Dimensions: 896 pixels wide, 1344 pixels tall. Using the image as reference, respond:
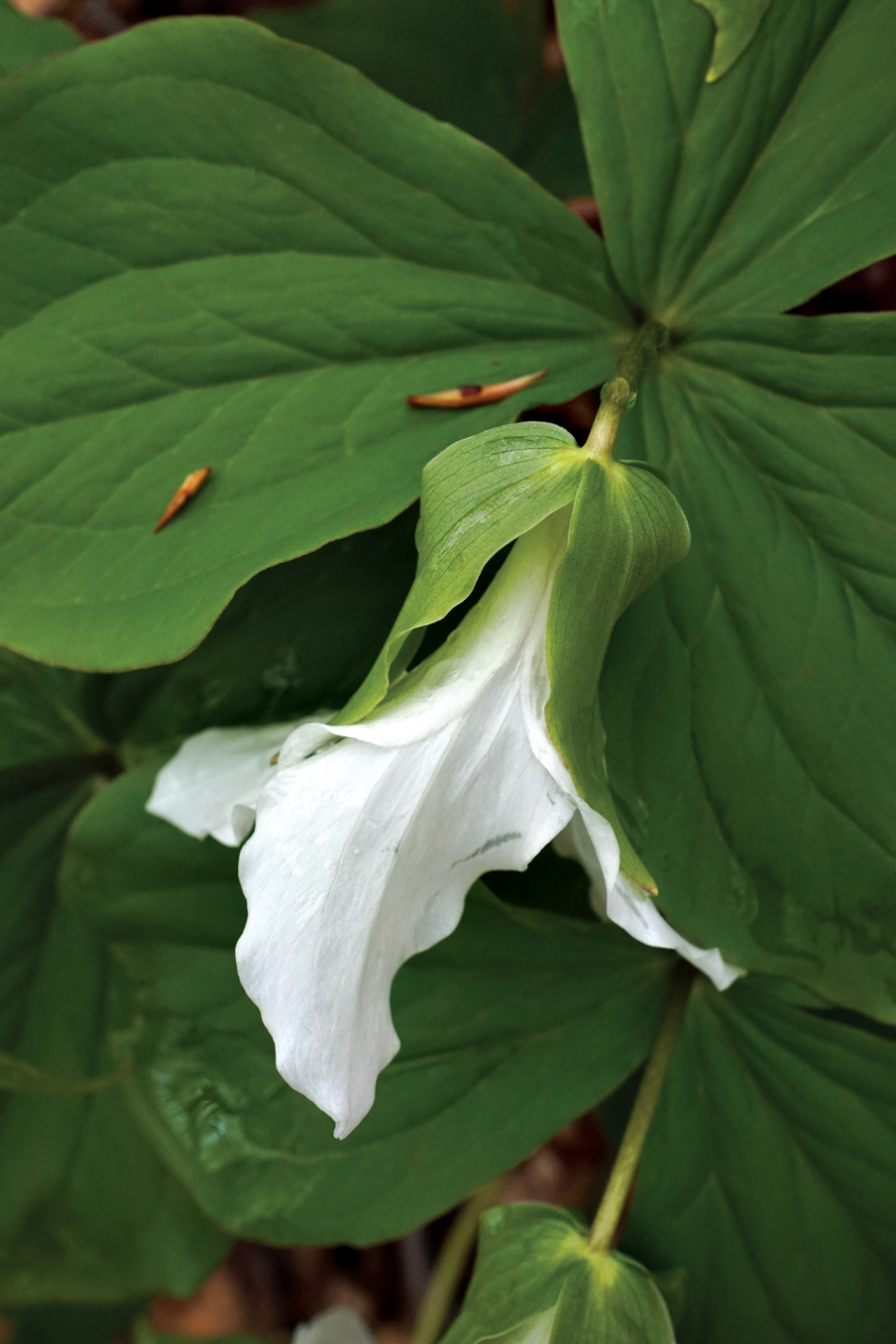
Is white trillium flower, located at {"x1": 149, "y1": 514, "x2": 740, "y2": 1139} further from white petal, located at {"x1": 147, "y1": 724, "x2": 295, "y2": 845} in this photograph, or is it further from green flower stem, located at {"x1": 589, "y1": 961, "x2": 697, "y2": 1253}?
green flower stem, located at {"x1": 589, "y1": 961, "x2": 697, "y2": 1253}

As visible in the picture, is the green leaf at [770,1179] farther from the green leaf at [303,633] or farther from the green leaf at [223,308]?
the green leaf at [223,308]

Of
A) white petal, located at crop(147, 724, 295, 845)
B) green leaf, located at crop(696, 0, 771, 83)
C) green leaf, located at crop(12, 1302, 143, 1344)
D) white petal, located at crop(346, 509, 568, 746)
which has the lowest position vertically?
green leaf, located at crop(12, 1302, 143, 1344)

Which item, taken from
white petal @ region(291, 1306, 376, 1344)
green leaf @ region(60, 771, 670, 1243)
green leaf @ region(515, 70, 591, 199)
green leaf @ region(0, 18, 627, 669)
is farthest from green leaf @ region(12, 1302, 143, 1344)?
green leaf @ region(515, 70, 591, 199)

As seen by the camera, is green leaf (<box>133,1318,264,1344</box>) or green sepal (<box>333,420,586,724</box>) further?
green leaf (<box>133,1318,264,1344</box>)

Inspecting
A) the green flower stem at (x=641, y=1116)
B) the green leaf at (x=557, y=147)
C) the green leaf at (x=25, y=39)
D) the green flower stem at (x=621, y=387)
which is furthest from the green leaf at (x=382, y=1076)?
the green leaf at (x=557, y=147)

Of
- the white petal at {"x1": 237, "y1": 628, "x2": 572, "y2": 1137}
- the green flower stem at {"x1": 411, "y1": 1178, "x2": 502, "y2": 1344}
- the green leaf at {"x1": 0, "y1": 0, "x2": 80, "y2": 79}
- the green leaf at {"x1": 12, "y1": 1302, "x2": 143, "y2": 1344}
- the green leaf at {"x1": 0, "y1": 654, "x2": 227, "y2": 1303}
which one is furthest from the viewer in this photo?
the green leaf at {"x1": 12, "y1": 1302, "x2": 143, "y2": 1344}

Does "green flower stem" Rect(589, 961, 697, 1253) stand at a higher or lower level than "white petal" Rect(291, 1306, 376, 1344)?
higher
